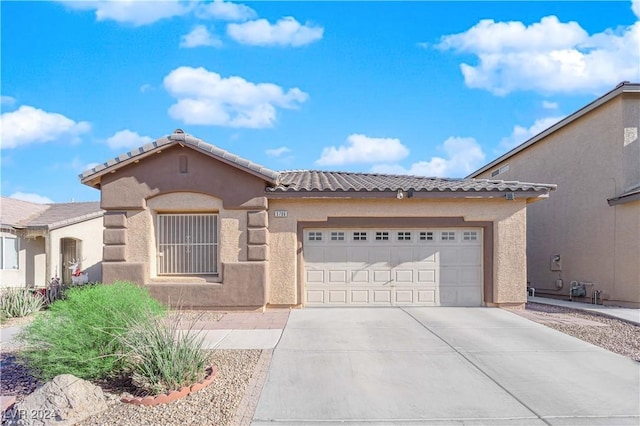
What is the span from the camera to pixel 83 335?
591 centimetres

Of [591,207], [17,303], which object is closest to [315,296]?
[17,303]

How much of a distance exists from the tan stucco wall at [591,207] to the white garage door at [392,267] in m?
4.65

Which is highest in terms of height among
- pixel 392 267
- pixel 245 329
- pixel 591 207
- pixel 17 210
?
pixel 17 210

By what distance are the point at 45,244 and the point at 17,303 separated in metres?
6.97

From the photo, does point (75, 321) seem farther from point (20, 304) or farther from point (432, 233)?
point (432, 233)

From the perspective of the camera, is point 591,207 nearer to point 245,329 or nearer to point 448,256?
point 448,256

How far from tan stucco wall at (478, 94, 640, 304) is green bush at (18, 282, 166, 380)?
13.5 m

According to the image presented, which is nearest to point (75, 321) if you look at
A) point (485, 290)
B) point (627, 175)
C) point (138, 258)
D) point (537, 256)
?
point (138, 258)

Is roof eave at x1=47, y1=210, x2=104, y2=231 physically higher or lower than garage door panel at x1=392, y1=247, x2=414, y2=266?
higher

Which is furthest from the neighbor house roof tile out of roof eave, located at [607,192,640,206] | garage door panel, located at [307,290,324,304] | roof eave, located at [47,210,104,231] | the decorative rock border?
roof eave, located at [607,192,640,206]

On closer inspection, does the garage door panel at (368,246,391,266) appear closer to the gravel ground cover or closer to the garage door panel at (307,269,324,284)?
the garage door panel at (307,269,324,284)

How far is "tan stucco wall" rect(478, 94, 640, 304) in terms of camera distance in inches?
504

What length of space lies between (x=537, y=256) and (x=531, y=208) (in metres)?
2.07

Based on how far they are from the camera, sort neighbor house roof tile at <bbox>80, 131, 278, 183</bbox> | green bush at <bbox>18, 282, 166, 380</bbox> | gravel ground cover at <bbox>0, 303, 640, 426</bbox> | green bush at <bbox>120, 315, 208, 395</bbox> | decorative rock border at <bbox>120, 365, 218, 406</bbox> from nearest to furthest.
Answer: gravel ground cover at <bbox>0, 303, 640, 426</bbox> → decorative rock border at <bbox>120, 365, 218, 406</bbox> → green bush at <bbox>120, 315, 208, 395</bbox> → green bush at <bbox>18, 282, 166, 380</bbox> → neighbor house roof tile at <bbox>80, 131, 278, 183</bbox>
